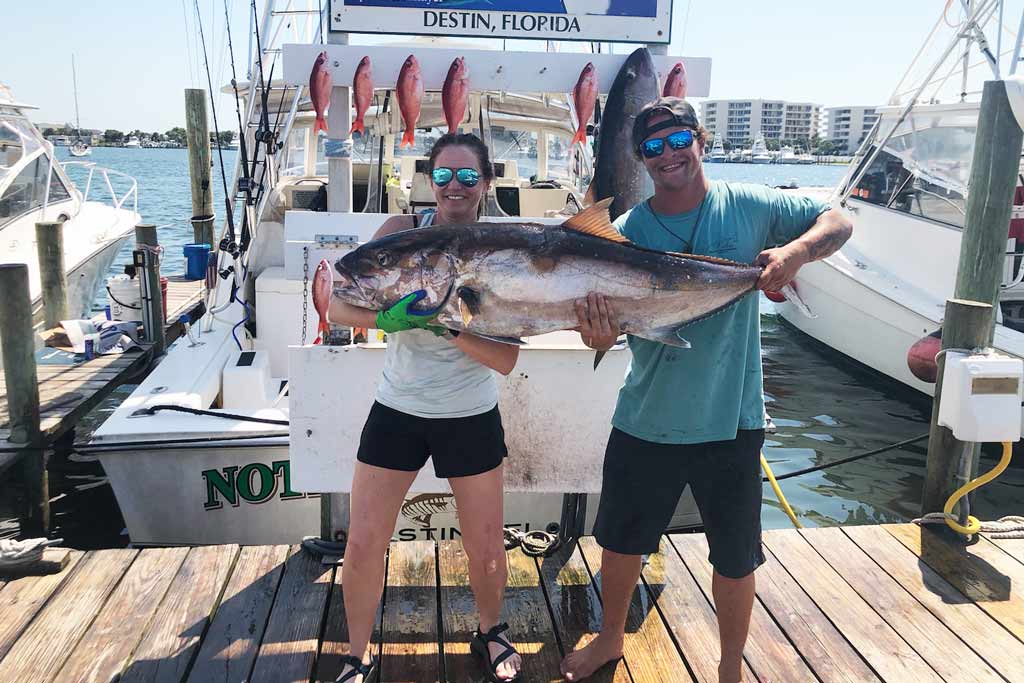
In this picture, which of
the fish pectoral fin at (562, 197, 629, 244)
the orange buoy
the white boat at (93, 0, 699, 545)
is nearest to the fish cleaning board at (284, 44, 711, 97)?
the white boat at (93, 0, 699, 545)

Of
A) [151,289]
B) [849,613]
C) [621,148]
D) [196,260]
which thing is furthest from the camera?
[196,260]

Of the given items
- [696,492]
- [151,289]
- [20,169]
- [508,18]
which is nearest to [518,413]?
[696,492]

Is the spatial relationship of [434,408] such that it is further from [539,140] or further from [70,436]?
[539,140]

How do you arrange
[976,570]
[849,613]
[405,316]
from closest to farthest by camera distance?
1. [405,316]
2. [849,613]
3. [976,570]

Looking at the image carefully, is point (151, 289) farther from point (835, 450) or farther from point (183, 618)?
point (835, 450)

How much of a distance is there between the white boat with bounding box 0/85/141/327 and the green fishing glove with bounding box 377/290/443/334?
9.62m

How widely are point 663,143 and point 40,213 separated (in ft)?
39.7

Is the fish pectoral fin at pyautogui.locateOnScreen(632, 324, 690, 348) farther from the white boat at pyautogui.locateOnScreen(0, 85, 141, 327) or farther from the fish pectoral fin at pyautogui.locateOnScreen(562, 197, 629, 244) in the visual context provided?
the white boat at pyautogui.locateOnScreen(0, 85, 141, 327)

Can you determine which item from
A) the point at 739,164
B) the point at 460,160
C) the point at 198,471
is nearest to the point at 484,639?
the point at 460,160

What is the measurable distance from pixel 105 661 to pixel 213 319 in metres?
3.95

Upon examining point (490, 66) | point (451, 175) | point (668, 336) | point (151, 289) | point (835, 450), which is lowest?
point (835, 450)

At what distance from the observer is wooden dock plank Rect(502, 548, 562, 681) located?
2810 millimetres

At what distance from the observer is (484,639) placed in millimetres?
2771

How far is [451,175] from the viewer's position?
8.34ft
